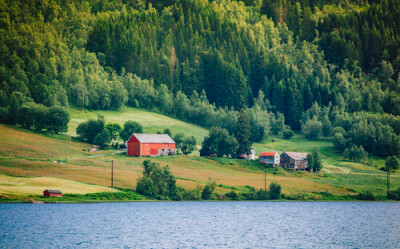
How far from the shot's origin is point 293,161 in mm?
133125

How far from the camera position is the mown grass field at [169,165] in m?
104

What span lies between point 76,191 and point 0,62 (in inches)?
3957

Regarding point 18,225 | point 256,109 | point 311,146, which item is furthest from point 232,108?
point 18,225

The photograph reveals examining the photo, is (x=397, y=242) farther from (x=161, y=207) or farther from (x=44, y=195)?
(x=44, y=195)

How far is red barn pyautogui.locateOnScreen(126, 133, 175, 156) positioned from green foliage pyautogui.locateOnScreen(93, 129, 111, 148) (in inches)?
256

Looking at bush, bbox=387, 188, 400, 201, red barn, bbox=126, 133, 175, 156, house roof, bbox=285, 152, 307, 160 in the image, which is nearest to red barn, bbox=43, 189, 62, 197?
red barn, bbox=126, 133, 175, 156

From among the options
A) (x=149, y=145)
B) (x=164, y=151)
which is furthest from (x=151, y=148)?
(x=164, y=151)

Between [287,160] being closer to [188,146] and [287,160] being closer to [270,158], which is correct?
[270,158]

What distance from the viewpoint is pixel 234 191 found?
103250 mm

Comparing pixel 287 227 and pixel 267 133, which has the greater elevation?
pixel 267 133

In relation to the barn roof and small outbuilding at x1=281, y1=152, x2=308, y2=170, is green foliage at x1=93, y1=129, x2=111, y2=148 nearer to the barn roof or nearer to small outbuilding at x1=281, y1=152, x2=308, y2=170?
the barn roof

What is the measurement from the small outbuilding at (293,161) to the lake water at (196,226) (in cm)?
2595

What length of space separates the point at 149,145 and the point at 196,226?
5522 centimetres

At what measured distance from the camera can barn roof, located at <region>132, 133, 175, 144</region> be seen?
129 meters
